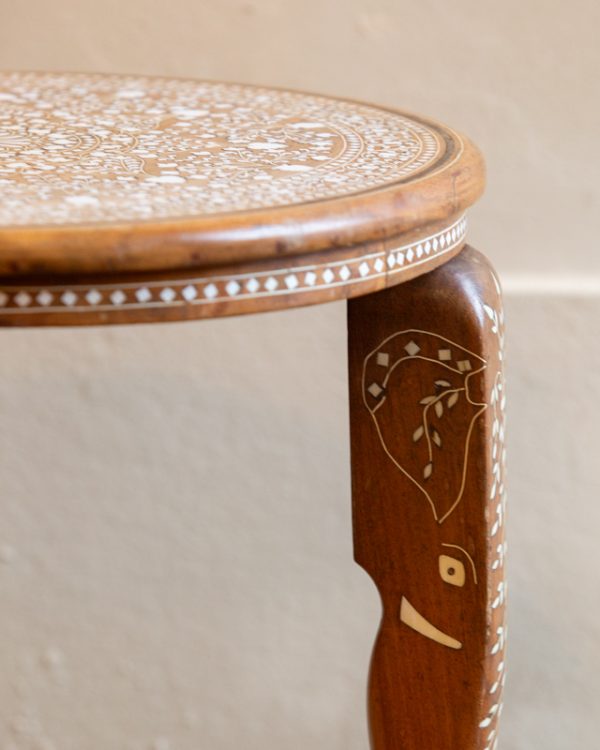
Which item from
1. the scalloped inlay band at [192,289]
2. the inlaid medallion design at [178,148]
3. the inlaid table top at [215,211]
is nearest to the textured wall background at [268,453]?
the inlaid medallion design at [178,148]

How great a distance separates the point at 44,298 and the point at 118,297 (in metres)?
0.03

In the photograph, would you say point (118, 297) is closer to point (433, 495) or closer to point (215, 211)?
point (215, 211)

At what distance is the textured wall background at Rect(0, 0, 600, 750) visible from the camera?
1134 mm

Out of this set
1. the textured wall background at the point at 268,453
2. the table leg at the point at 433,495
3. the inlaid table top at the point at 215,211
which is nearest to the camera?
the inlaid table top at the point at 215,211

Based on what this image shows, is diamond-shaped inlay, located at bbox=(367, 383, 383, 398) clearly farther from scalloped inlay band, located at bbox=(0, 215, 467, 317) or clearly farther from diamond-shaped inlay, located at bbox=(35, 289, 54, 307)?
diamond-shaped inlay, located at bbox=(35, 289, 54, 307)

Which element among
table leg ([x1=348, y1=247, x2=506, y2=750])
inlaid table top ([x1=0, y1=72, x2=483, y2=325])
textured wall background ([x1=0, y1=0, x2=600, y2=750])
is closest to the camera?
inlaid table top ([x1=0, y1=72, x2=483, y2=325])

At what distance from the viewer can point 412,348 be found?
0.72 metres

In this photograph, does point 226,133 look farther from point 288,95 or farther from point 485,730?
point 485,730

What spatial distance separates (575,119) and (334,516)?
1.48 ft

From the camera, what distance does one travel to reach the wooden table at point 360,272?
0.52m

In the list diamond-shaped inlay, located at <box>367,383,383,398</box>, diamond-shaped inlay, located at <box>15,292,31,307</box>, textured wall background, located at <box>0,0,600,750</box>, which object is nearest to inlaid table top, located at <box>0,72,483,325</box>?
diamond-shaped inlay, located at <box>15,292,31,307</box>

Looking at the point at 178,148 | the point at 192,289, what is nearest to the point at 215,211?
the point at 192,289

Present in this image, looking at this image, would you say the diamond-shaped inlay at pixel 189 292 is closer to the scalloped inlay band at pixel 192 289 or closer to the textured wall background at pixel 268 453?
the scalloped inlay band at pixel 192 289

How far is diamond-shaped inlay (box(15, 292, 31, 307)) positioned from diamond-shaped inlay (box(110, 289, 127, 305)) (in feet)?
0.11
